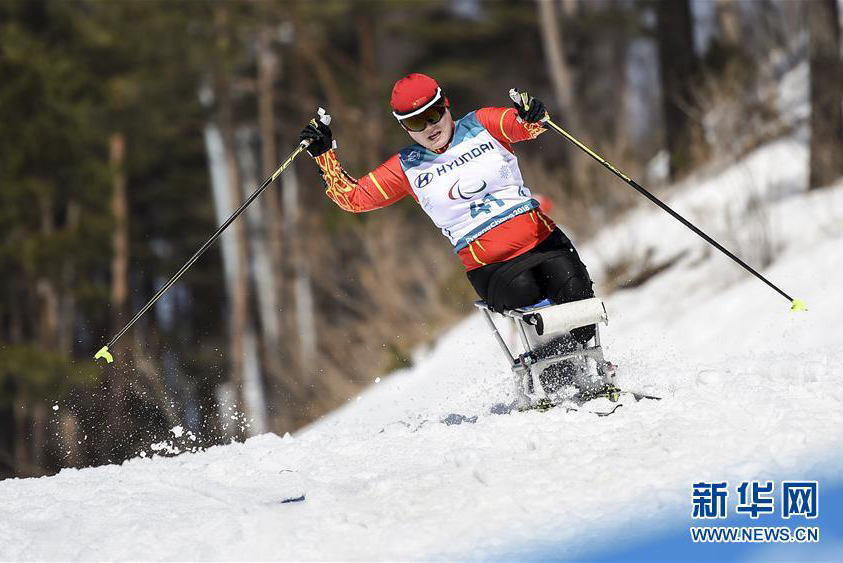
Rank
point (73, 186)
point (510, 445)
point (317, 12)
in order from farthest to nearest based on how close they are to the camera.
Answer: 1. point (317, 12)
2. point (73, 186)
3. point (510, 445)

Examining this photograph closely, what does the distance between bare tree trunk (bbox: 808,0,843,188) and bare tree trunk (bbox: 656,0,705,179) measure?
2632 millimetres

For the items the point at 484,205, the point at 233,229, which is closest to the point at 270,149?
the point at 233,229

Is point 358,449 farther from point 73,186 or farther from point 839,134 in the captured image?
point 73,186

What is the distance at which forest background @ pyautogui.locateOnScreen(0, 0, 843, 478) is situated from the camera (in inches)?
527

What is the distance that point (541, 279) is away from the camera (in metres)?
5.16

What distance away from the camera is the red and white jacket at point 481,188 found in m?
5.03

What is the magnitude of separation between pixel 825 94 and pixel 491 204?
6221 mm

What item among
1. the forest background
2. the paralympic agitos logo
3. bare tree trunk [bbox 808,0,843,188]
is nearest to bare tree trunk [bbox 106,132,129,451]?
the forest background

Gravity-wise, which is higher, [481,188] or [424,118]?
[424,118]

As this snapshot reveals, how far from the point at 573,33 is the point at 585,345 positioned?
21746mm

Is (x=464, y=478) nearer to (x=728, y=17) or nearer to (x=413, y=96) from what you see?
(x=413, y=96)

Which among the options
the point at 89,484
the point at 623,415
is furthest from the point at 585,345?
the point at 89,484

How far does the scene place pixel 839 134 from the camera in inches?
400

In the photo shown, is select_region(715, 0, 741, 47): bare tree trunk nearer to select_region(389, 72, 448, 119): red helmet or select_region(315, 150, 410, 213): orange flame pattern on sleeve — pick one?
select_region(315, 150, 410, 213): orange flame pattern on sleeve
